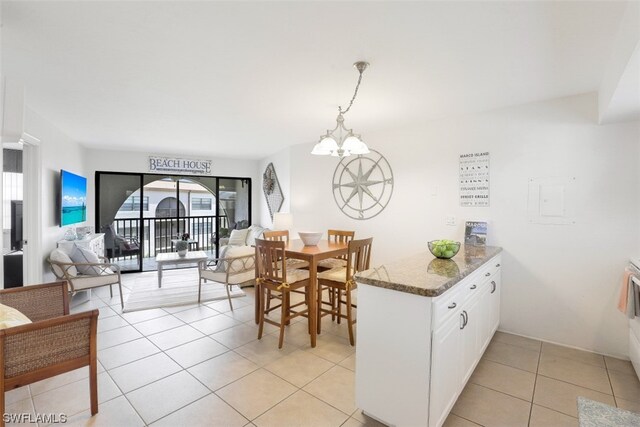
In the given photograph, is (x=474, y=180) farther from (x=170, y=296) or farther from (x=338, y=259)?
(x=170, y=296)

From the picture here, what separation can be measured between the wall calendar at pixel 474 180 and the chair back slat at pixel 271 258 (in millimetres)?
Answer: 2117

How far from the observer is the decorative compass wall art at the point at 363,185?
407cm

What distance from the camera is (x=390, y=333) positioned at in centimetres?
171

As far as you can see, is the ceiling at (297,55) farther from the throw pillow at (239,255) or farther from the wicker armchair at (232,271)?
the wicker armchair at (232,271)

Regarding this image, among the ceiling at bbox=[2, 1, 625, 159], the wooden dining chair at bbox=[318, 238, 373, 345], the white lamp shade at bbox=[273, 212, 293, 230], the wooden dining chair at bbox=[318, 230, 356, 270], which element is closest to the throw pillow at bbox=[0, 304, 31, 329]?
the ceiling at bbox=[2, 1, 625, 159]

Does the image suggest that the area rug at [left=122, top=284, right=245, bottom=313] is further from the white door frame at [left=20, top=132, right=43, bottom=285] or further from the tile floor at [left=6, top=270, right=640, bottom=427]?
the white door frame at [left=20, top=132, right=43, bottom=285]

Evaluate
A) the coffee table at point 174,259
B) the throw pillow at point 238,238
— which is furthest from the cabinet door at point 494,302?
the throw pillow at point 238,238

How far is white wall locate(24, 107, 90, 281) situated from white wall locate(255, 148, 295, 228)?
3284 mm

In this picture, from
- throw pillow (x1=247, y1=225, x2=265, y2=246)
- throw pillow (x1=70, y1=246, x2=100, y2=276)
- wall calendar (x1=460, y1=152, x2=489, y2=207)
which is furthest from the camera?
throw pillow (x1=247, y1=225, x2=265, y2=246)

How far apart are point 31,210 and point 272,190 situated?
3617mm

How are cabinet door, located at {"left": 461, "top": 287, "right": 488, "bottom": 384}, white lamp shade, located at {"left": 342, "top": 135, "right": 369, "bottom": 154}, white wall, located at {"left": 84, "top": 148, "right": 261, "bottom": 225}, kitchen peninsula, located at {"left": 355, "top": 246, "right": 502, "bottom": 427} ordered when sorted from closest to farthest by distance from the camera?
1. kitchen peninsula, located at {"left": 355, "top": 246, "right": 502, "bottom": 427}
2. cabinet door, located at {"left": 461, "top": 287, "right": 488, "bottom": 384}
3. white lamp shade, located at {"left": 342, "top": 135, "right": 369, "bottom": 154}
4. white wall, located at {"left": 84, "top": 148, "right": 261, "bottom": 225}

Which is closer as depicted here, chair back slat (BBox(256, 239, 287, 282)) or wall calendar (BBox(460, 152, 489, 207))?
chair back slat (BBox(256, 239, 287, 282))

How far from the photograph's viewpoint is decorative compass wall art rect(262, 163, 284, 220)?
232 inches

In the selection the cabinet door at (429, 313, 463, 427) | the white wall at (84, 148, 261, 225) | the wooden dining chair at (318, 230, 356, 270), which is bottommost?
the cabinet door at (429, 313, 463, 427)
